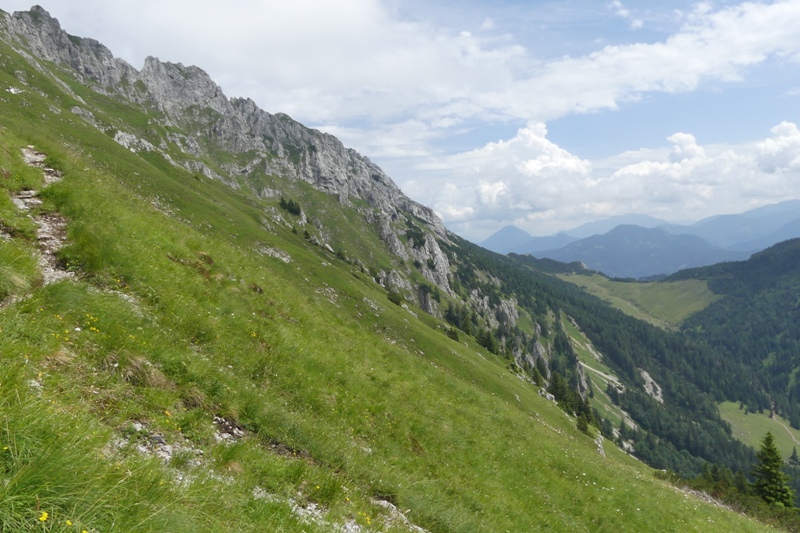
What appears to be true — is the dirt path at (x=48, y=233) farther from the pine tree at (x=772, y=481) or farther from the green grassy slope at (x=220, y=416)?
the pine tree at (x=772, y=481)

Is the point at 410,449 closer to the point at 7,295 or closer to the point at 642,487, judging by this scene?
the point at 7,295

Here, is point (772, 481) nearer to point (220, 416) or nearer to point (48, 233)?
point (220, 416)

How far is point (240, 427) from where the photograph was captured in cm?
1001

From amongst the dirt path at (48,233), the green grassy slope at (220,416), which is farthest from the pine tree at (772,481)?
the dirt path at (48,233)

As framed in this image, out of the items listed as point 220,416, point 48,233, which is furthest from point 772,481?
point 48,233

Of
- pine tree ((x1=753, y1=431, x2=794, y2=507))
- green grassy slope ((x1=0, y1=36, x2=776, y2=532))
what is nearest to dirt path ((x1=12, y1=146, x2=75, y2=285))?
green grassy slope ((x1=0, y1=36, x2=776, y2=532))

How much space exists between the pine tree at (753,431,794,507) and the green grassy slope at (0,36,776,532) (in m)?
30.5

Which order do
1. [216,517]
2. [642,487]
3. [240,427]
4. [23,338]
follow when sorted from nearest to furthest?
[216,517] < [23,338] < [240,427] < [642,487]

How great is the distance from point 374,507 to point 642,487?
21.7 meters

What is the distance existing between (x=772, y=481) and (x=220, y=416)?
64058 mm

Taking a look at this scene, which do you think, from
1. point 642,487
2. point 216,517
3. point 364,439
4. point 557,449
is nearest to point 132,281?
point 364,439

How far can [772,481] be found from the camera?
1855 inches

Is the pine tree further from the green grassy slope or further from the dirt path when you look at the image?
the dirt path

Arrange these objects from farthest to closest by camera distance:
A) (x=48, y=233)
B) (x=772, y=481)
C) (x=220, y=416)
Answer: (x=772, y=481), (x=48, y=233), (x=220, y=416)
